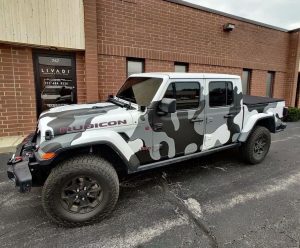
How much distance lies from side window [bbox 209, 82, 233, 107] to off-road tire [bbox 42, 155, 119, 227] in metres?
2.21

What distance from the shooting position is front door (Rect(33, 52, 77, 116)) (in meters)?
6.33

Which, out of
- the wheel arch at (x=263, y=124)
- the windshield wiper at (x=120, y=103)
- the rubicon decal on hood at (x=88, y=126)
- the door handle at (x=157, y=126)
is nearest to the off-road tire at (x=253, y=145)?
the wheel arch at (x=263, y=124)

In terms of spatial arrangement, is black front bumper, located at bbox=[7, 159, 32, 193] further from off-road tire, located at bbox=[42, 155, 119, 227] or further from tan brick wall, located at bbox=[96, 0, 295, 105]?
tan brick wall, located at bbox=[96, 0, 295, 105]

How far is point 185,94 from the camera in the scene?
3.68 m

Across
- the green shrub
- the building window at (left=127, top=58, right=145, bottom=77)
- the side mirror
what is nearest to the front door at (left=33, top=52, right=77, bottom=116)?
the building window at (left=127, top=58, right=145, bottom=77)

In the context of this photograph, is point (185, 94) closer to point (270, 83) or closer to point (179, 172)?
point (179, 172)

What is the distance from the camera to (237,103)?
4379 millimetres

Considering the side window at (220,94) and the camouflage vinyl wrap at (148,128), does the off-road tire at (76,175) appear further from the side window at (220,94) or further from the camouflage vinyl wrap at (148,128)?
the side window at (220,94)

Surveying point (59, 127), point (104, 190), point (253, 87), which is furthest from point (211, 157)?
point (253, 87)

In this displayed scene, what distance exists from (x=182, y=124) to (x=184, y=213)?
1333 mm

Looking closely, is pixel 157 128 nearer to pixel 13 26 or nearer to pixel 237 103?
pixel 237 103

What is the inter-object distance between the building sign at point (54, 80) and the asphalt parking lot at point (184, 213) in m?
2.53

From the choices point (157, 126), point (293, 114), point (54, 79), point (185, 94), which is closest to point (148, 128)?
point (157, 126)

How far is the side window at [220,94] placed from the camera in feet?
13.1
